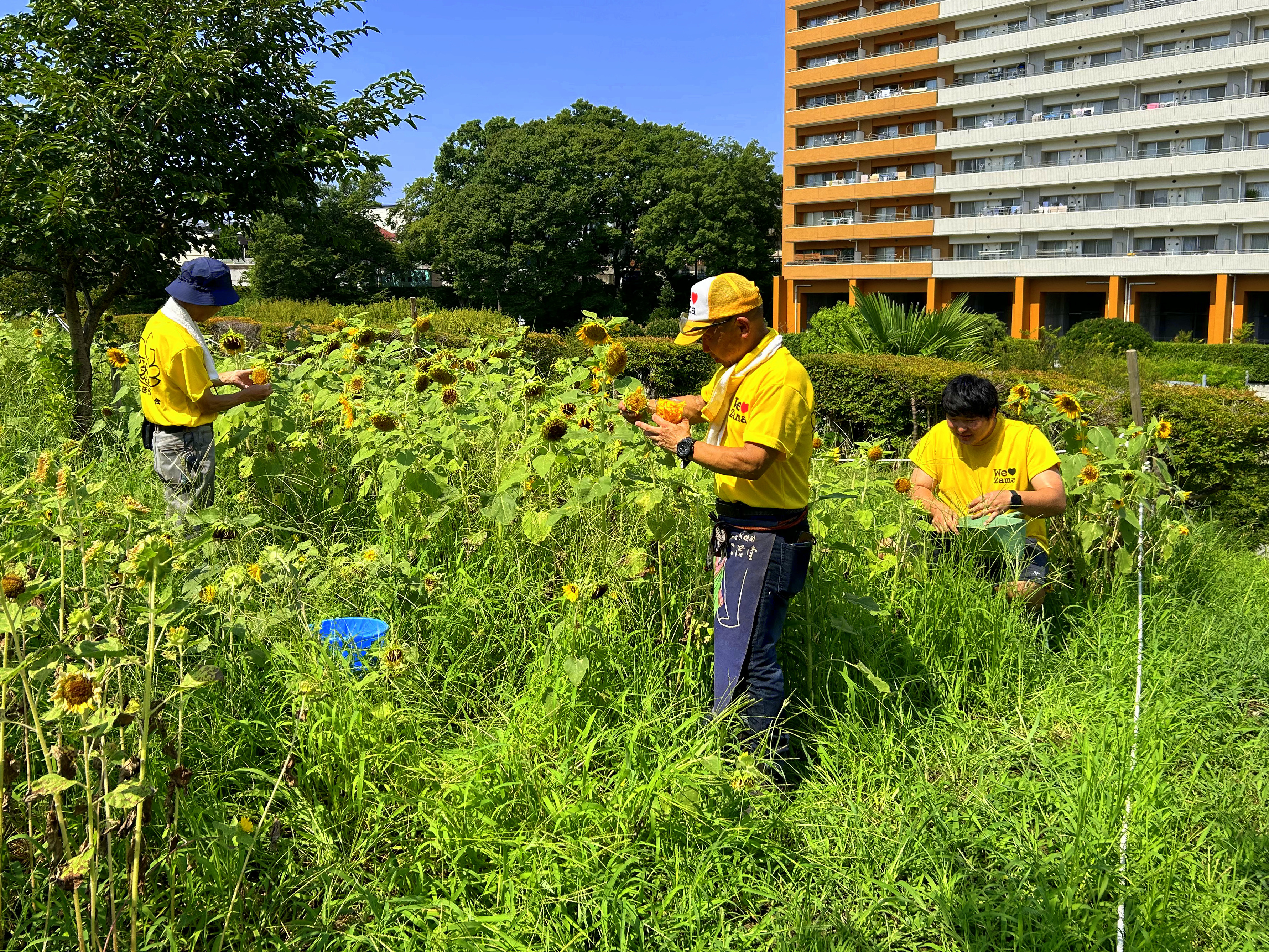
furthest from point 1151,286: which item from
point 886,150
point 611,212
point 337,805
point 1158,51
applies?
point 337,805

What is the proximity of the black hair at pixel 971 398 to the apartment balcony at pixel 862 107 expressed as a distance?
144 ft

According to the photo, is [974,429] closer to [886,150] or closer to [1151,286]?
[1151,286]

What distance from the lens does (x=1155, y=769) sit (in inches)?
122

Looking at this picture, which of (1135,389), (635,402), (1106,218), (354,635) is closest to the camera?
(354,635)

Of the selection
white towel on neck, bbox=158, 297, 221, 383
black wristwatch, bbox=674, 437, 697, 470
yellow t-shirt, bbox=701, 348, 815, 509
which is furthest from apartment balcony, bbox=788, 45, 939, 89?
black wristwatch, bbox=674, 437, 697, 470

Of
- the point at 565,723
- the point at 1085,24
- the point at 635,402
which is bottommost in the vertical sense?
the point at 565,723

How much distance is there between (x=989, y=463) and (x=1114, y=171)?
39685 mm

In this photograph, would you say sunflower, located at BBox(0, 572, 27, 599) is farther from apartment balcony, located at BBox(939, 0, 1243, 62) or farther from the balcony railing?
the balcony railing

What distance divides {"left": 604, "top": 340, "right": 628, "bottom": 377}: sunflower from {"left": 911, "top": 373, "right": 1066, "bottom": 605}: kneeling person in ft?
5.15

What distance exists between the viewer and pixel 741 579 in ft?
10.1

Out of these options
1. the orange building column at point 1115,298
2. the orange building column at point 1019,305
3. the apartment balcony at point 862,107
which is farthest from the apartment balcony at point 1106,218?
the apartment balcony at point 862,107

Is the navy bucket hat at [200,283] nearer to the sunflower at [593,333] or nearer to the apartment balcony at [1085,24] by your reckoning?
the sunflower at [593,333]

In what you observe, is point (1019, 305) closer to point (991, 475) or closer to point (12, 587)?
point (991, 475)

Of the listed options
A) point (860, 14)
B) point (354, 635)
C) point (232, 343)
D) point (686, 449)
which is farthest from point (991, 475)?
point (860, 14)
